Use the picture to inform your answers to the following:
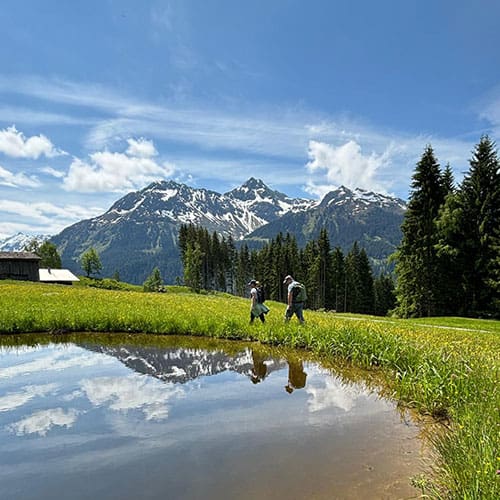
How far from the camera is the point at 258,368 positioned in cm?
1288

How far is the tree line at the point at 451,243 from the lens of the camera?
36.4 metres

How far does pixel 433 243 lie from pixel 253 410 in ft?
117

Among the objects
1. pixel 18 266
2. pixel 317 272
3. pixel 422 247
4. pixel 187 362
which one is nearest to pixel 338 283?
pixel 317 272

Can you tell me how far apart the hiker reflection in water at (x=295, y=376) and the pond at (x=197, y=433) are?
0.06 metres

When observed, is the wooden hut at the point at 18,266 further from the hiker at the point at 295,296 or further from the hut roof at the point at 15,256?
the hiker at the point at 295,296

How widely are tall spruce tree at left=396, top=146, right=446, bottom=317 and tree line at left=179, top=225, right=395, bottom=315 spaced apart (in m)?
39.0

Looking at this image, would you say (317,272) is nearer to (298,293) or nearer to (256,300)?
(256,300)

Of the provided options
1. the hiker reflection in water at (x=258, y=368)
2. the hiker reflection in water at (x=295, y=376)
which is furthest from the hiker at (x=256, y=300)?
the hiker reflection in water at (x=295, y=376)

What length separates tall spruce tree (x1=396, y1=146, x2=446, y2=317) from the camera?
38781 mm

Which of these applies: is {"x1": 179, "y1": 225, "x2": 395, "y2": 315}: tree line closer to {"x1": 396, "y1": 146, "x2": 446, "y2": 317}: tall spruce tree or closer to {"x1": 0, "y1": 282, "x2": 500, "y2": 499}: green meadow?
{"x1": 396, "y1": 146, "x2": 446, "y2": 317}: tall spruce tree

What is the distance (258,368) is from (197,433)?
565 cm

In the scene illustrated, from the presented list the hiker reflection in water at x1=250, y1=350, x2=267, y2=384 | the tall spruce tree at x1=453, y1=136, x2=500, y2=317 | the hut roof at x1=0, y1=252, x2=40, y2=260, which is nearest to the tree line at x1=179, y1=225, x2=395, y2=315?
the hut roof at x1=0, y1=252, x2=40, y2=260

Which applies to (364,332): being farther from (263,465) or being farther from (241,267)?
(241,267)

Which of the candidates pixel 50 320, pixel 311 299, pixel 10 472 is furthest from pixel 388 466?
pixel 311 299
